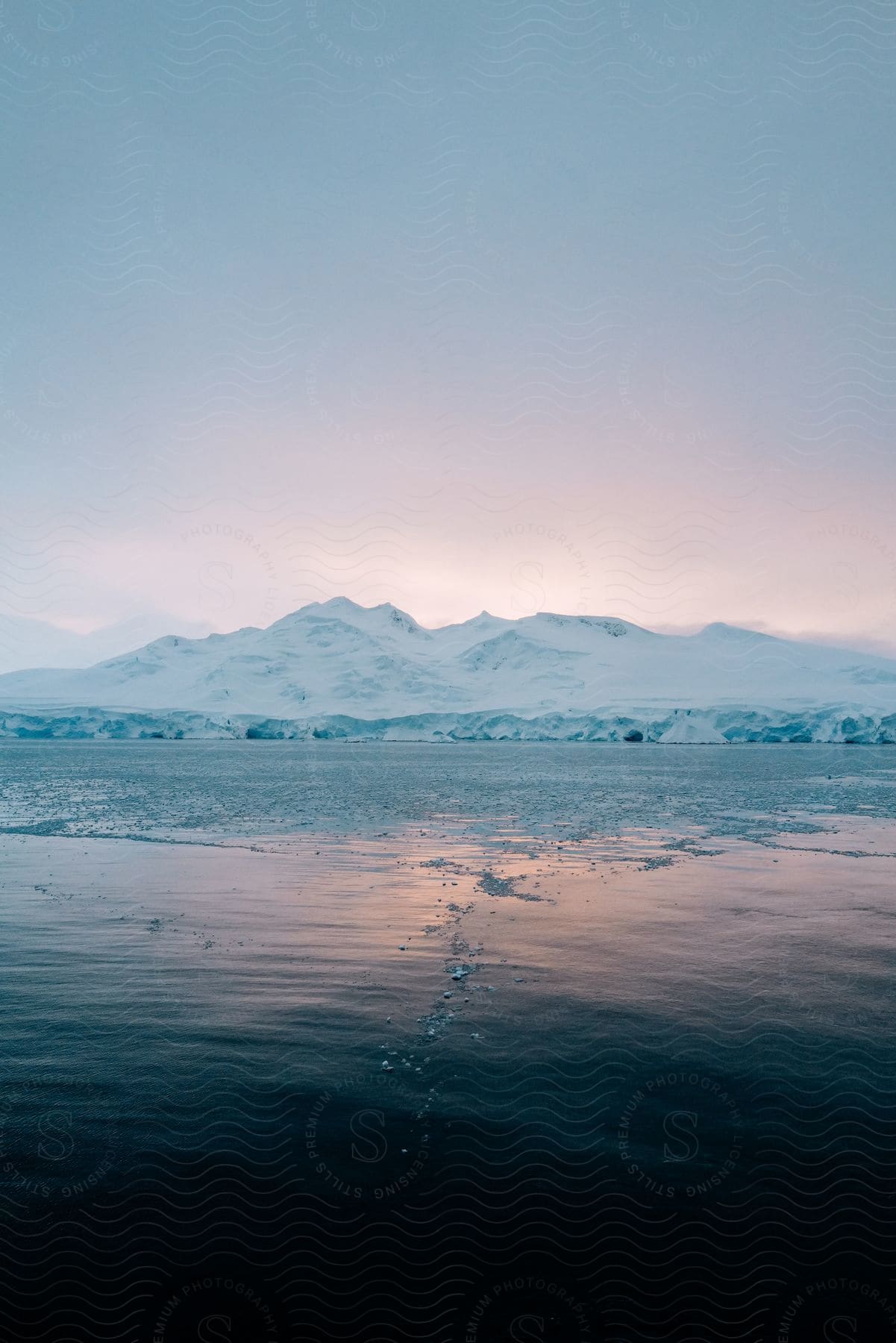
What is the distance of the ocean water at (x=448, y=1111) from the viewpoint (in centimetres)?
628

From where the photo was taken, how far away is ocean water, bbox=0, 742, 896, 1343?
20.6 ft

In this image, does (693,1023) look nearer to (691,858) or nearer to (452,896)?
(452,896)

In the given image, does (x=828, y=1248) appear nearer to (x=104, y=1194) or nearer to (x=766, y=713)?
(x=104, y=1194)

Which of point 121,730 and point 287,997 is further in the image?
point 121,730

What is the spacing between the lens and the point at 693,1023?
447 inches

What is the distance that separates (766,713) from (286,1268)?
169 meters

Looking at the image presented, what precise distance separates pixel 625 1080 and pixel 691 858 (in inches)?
672

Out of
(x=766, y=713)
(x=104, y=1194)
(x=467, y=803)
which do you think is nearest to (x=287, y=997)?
(x=104, y=1194)

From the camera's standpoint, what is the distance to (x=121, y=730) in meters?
178

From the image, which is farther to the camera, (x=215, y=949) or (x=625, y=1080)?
(x=215, y=949)

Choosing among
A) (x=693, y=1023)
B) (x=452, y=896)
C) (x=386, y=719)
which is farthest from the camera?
(x=386, y=719)

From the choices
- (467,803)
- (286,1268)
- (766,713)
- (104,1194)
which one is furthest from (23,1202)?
(766,713)

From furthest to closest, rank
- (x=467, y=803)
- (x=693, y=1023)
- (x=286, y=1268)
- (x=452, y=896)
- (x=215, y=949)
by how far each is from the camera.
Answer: (x=467, y=803), (x=452, y=896), (x=215, y=949), (x=693, y=1023), (x=286, y=1268)

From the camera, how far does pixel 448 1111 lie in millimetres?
8703
